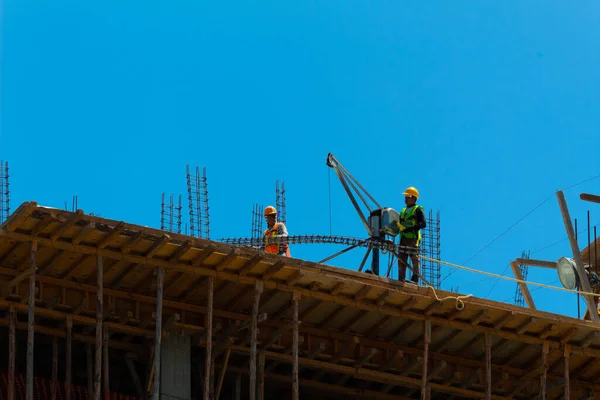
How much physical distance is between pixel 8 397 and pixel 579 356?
41.3 ft

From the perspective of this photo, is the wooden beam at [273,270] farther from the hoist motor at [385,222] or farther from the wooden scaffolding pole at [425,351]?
the hoist motor at [385,222]

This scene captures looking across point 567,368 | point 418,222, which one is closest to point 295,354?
point 418,222

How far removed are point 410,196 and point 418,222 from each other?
0.72 metres

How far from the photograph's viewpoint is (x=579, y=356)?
33562mm

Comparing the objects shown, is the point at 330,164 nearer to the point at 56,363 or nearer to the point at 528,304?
the point at 528,304

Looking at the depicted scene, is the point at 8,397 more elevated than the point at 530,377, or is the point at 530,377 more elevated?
the point at 530,377

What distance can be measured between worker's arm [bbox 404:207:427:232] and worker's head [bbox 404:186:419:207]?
338 millimetres

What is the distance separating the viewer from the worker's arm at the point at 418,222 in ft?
108

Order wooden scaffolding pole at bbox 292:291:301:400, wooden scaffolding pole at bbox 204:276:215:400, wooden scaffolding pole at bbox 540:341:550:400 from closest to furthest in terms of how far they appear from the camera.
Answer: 1. wooden scaffolding pole at bbox 204:276:215:400
2. wooden scaffolding pole at bbox 292:291:301:400
3. wooden scaffolding pole at bbox 540:341:550:400

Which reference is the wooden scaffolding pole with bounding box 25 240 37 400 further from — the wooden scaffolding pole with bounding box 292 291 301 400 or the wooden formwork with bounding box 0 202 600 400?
the wooden scaffolding pole with bounding box 292 291 301 400

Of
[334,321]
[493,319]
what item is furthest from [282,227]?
[493,319]

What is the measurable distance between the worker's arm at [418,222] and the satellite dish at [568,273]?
18.7 feet

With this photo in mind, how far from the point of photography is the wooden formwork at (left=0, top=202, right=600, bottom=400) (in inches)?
1107

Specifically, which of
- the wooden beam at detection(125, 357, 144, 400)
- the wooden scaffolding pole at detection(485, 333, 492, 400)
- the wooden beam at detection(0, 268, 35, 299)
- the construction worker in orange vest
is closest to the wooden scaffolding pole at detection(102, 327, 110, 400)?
the wooden beam at detection(125, 357, 144, 400)
